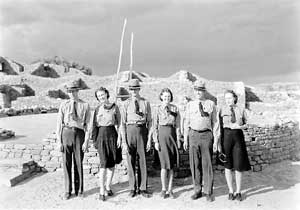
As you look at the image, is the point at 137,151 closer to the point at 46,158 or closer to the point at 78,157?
the point at 78,157

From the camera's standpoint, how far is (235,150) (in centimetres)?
567

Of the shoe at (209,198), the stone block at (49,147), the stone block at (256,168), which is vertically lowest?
the stone block at (256,168)

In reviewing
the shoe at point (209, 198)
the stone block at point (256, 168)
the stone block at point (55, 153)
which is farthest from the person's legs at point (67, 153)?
the stone block at point (256, 168)

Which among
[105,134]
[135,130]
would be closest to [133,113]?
[135,130]

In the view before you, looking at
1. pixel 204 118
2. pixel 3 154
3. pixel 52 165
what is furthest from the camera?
pixel 3 154

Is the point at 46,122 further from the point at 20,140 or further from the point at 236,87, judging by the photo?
the point at 236,87

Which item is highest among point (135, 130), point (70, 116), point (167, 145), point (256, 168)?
point (70, 116)

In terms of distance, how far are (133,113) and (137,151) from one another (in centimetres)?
62

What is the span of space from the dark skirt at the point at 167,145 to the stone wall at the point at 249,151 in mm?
1400

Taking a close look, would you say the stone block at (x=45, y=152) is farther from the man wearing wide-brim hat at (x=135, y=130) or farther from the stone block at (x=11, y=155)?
the man wearing wide-brim hat at (x=135, y=130)

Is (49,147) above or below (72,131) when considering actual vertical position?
below

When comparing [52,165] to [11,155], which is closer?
[52,165]

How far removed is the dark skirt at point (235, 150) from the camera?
18.5 feet

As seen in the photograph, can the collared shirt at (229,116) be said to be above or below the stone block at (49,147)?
above
